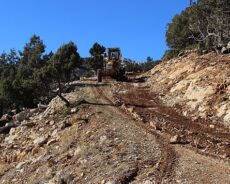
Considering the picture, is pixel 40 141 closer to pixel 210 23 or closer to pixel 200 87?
pixel 200 87

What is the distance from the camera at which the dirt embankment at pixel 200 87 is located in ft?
77.8

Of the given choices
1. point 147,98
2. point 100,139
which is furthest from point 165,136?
point 147,98

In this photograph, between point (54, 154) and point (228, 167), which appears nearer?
point (228, 167)

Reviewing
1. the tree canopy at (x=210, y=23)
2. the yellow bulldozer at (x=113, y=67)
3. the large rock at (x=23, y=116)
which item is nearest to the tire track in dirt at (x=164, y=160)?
the large rock at (x=23, y=116)

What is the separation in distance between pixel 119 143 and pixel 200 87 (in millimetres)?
9884

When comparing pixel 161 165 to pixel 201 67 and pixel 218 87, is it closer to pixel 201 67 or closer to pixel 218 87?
pixel 218 87

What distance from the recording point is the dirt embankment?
23.7 meters

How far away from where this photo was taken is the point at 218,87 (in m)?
25.3

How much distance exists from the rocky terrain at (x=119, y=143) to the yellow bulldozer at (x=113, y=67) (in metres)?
11.3

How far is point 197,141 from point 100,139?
3954mm

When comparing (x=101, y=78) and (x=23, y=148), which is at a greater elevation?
(x=101, y=78)

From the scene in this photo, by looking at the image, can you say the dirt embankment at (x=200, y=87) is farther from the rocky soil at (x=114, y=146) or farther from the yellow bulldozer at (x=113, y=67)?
the yellow bulldozer at (x=113, y=67)

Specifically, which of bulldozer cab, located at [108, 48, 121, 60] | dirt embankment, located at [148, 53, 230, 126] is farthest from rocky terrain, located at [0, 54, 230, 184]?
bulldozer cab, located at [108, 48, 121, 60]

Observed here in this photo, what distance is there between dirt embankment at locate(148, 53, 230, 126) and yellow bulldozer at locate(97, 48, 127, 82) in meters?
5.83
